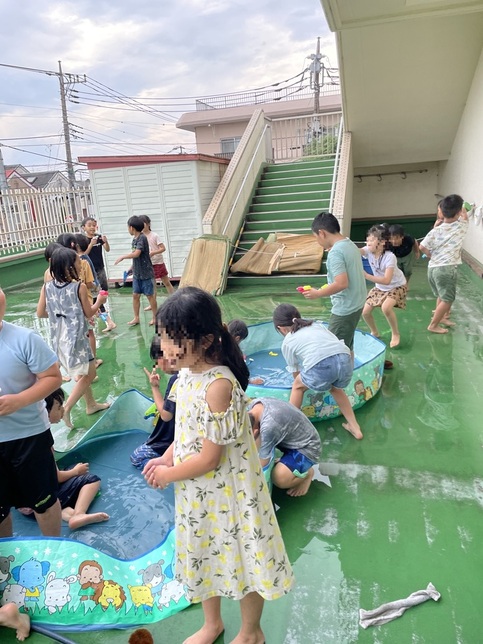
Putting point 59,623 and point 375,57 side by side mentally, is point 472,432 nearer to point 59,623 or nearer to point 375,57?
point 59,623

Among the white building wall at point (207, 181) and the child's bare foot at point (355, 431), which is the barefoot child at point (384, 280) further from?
the white building wall at point (207, 181)

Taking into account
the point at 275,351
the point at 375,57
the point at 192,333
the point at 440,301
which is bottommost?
the point at 275,351

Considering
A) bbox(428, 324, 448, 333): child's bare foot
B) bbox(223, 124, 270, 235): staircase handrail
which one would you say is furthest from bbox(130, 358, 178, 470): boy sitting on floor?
bbox(223, 124, 270, 235): staircase handrail

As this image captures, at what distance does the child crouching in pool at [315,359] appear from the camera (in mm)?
2947

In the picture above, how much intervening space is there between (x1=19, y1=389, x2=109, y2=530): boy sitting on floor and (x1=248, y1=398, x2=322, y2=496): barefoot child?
3.21 feet

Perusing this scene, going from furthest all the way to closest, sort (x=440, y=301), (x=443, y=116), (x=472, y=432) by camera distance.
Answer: (x=443, y=116), (x=440, y=301), (x=472, y=432)

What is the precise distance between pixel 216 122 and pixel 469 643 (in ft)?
78.2

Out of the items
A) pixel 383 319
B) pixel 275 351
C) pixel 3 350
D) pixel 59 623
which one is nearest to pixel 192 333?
pixel 3 350

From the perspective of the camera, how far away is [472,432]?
3199 millimetres

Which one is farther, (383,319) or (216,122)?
(216,122)

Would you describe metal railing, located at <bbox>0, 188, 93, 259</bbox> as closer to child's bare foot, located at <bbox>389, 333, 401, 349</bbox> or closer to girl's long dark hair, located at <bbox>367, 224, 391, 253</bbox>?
girl's long dark hair, located at <bbox>367, 224, 391, 253</bbox>

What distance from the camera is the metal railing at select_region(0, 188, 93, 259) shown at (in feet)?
34.4

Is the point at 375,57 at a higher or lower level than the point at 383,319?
higher

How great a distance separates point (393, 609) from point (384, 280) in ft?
10.8
